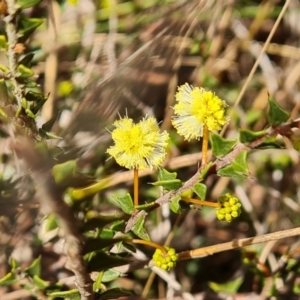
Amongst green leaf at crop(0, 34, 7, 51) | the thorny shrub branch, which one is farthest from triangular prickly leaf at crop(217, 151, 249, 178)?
green leaf at crop(0, 34, 7, 51)

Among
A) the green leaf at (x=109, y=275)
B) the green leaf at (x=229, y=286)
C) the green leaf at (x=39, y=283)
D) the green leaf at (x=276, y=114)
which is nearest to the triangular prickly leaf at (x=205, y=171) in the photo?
the green leaf at (x=276, y=114)

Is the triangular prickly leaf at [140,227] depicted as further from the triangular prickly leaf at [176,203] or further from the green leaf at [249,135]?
the green leaf at [249,135]

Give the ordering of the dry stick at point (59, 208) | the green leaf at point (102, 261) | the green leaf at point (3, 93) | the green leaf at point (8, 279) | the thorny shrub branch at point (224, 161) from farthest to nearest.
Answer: the green leaf at point (8, 279) < the green leaf at point (102, 261) < the green leaf at point (3, 93) < the thorny shrub branch at point (224, 161) < the dry stick at point (59, 208)

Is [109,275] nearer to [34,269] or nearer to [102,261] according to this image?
[102,261]

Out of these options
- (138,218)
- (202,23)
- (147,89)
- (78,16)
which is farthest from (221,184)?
(138,218)

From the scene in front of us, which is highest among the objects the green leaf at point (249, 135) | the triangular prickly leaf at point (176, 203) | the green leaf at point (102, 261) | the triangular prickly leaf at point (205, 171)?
the green leaf at point (249, 135)

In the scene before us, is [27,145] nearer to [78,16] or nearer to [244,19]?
[78,16]

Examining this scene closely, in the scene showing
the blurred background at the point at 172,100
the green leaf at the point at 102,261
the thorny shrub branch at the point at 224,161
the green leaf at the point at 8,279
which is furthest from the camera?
the blurred background at the point at 172,100
